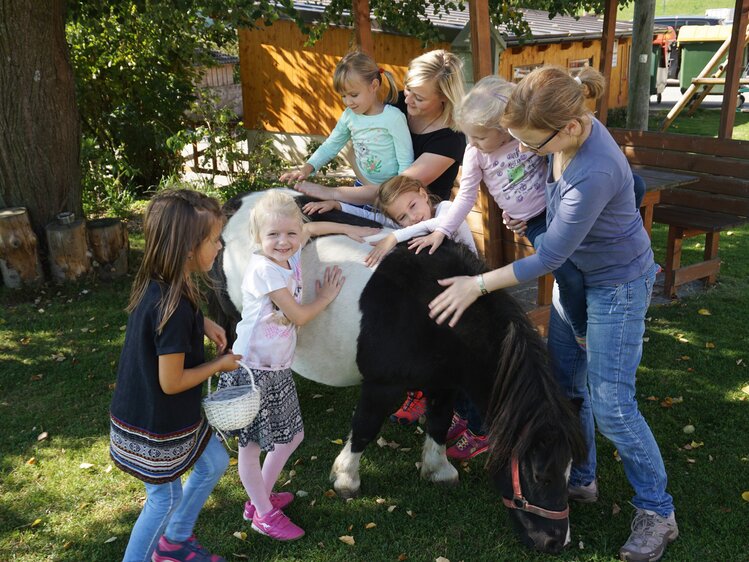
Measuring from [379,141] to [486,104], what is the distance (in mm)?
928

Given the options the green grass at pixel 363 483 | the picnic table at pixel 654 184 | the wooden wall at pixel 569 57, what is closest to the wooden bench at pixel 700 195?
the picnic table at pixel 654 184

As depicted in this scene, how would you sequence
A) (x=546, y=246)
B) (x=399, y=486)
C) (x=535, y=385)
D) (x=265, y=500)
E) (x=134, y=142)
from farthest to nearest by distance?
(x=134, y=142), (x=399, y=486), (x=265, y=500), (x=535, y=385), (x=546, y=246)

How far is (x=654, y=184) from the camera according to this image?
16.0 feet

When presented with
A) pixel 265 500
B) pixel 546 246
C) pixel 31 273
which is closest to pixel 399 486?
pixel 265 500

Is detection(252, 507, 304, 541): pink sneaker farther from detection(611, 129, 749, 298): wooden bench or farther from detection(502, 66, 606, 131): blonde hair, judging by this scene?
detection(611, 129, 749, 298): wooden bench

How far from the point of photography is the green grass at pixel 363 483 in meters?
2.91

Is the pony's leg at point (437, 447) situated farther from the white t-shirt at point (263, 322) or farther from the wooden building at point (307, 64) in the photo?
the wooden building at point (307, 64)

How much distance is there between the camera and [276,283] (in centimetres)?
262

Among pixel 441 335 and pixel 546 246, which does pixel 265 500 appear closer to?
pixel 441 335

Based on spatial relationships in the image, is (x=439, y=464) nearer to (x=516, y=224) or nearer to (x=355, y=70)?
(x=516, y=224)

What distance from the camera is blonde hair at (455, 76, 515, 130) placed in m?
2.61

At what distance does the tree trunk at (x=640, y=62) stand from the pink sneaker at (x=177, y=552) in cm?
989

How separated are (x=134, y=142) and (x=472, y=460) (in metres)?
6.95

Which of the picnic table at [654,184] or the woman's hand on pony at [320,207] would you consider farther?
the picnic table at [654,184]
